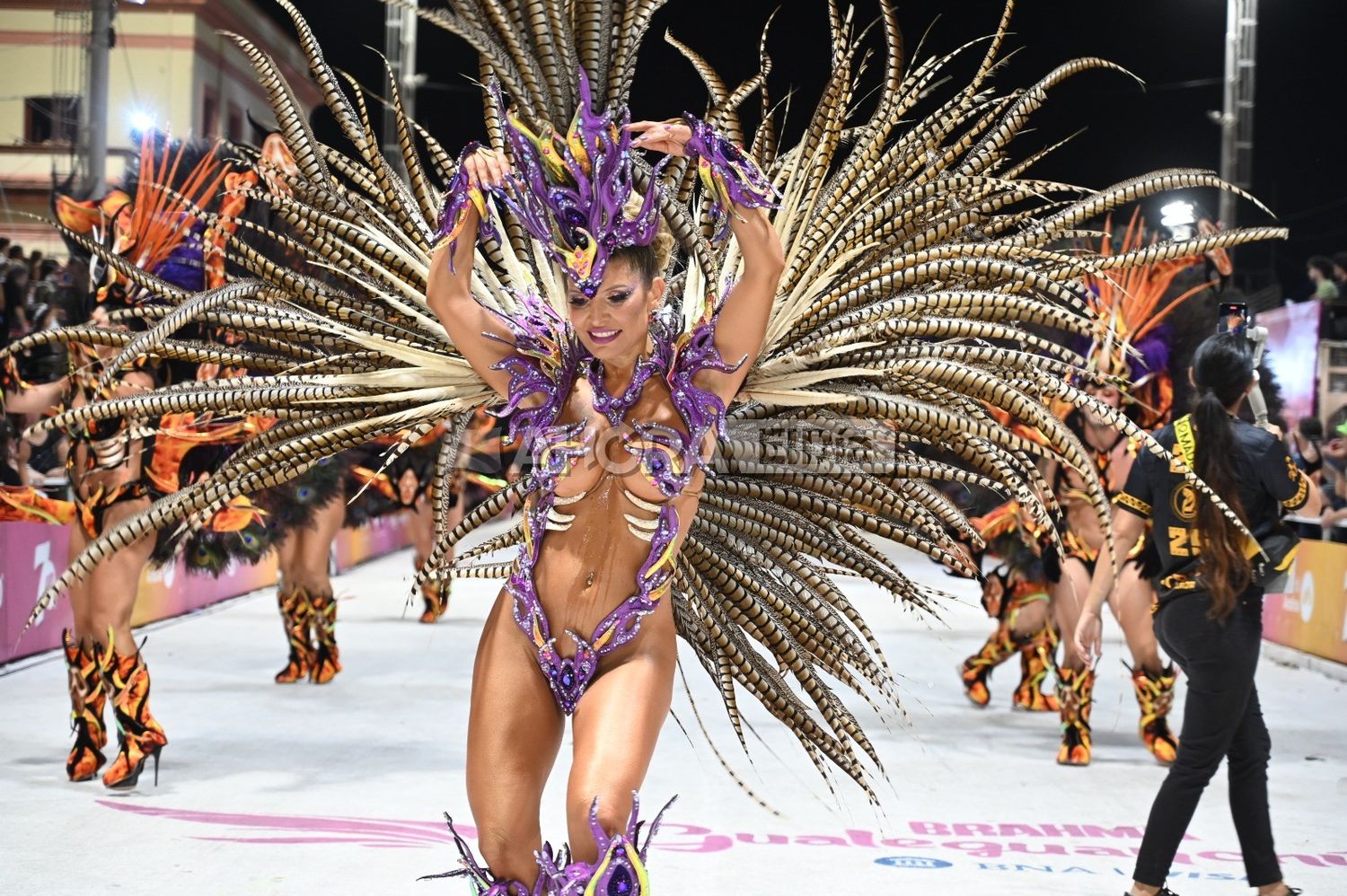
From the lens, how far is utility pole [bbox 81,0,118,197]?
25.8ft

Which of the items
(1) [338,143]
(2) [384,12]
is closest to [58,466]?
(1) [338,143]

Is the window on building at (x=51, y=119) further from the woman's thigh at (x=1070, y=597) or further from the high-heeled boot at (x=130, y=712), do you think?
the woman's thigh at (x=1070, y=597)

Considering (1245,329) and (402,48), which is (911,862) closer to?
(1245,329)

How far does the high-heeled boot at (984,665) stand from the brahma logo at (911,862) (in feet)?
9.42

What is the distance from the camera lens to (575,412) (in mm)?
2928

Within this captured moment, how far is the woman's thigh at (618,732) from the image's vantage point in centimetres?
264

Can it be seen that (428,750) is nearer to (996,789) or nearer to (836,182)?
(996,789)

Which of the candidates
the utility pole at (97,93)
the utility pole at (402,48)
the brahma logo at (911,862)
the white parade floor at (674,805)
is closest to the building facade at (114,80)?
the utility pole at (97,93)

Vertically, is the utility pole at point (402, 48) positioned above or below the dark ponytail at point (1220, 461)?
above

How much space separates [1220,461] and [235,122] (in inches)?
549

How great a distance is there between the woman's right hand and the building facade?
68.1 inches

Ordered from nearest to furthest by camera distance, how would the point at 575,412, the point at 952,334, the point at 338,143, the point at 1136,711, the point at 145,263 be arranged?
1. the point at 575,412
2. the point at 952,334
3. the point at 145,263
4. the point at 1136,711
5. the point at 338,143

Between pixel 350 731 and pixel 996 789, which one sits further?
pixel 350 731

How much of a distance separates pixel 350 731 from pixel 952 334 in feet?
12.9
